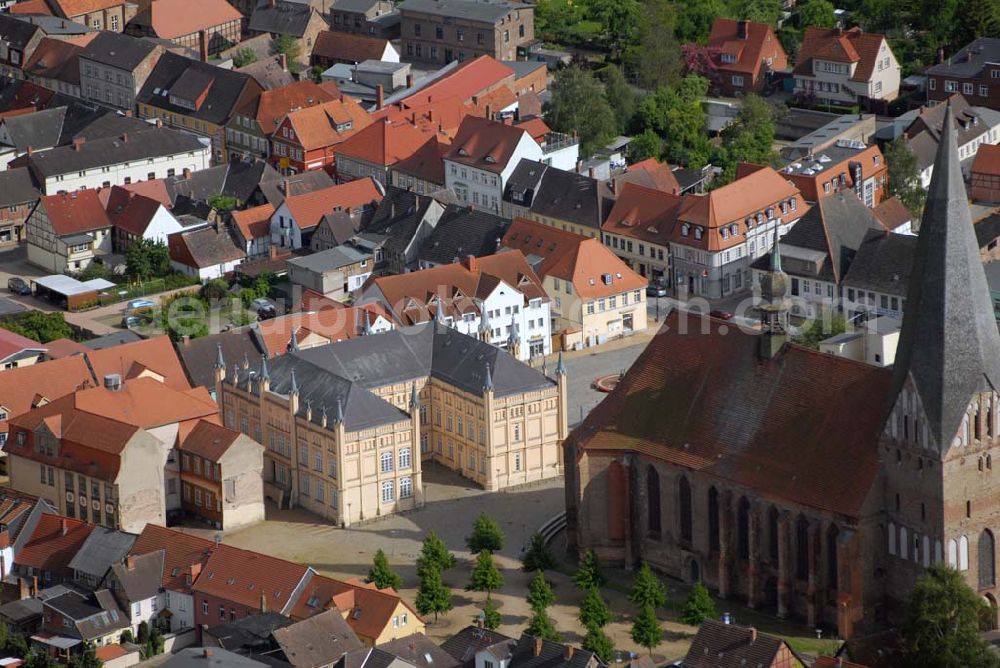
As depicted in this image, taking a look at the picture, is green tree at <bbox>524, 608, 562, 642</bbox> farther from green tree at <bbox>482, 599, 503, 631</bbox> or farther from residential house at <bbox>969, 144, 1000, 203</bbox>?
residential house at <bbox>969, 144, 1000, 203</bbox>

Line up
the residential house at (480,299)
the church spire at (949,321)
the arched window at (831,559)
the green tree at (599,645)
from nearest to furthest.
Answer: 1. the church spire at (949,321)
2. the green tree at (599,645)
3. the arched window at (831,559)
4. the residential house at (480,299)

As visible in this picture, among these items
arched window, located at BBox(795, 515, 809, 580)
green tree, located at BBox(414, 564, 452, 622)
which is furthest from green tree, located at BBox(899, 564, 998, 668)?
green tree, located at BBox(414, 564, 452, 622)

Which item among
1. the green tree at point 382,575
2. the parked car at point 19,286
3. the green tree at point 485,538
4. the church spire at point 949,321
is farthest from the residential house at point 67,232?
the church spire at point 949,321

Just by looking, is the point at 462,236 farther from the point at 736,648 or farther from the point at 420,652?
the point at 736,648

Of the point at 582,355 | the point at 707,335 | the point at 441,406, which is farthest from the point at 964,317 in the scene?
the point at 582,355

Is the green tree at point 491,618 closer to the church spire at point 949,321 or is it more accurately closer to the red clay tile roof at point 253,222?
the church spire at point 949,321
